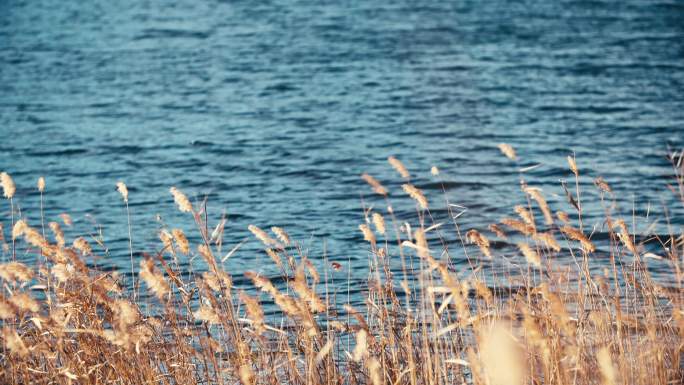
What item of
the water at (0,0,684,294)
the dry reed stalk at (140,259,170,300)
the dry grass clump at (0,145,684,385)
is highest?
the dry reed stalk at (140,259,170,300)

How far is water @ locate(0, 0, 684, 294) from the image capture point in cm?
1209

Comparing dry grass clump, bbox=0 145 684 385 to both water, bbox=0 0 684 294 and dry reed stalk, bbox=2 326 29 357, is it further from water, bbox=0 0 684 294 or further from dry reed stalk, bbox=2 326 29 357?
water, bbox=0 0 684 294

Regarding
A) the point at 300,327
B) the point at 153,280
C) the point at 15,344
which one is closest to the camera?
the point at 153,280

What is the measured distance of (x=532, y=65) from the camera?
2047 centimetres

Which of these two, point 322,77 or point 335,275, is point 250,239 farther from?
point 322,77

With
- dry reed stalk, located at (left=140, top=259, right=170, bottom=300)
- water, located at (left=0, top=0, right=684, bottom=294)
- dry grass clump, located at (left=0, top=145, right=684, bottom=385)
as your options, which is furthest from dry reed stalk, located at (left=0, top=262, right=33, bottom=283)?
water, located at (left=0, top=0, right=684, bottom=294)

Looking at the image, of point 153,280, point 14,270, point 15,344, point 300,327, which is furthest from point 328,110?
point 153,280

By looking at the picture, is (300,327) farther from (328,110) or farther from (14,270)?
(328,110)

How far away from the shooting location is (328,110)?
17.2 meters

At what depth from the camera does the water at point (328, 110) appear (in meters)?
12.1

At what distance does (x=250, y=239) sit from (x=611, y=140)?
264 inches

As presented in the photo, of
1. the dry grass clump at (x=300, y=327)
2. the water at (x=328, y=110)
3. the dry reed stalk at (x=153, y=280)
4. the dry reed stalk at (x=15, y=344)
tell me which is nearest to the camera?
the dry reed stalk at (x=153, y=280)

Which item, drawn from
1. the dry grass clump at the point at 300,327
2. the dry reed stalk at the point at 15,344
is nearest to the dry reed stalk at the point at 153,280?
the dry grass clump at the point at 300,327

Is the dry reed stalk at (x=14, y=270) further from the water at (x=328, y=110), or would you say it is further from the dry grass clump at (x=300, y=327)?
the water at (x=328, y=110)
